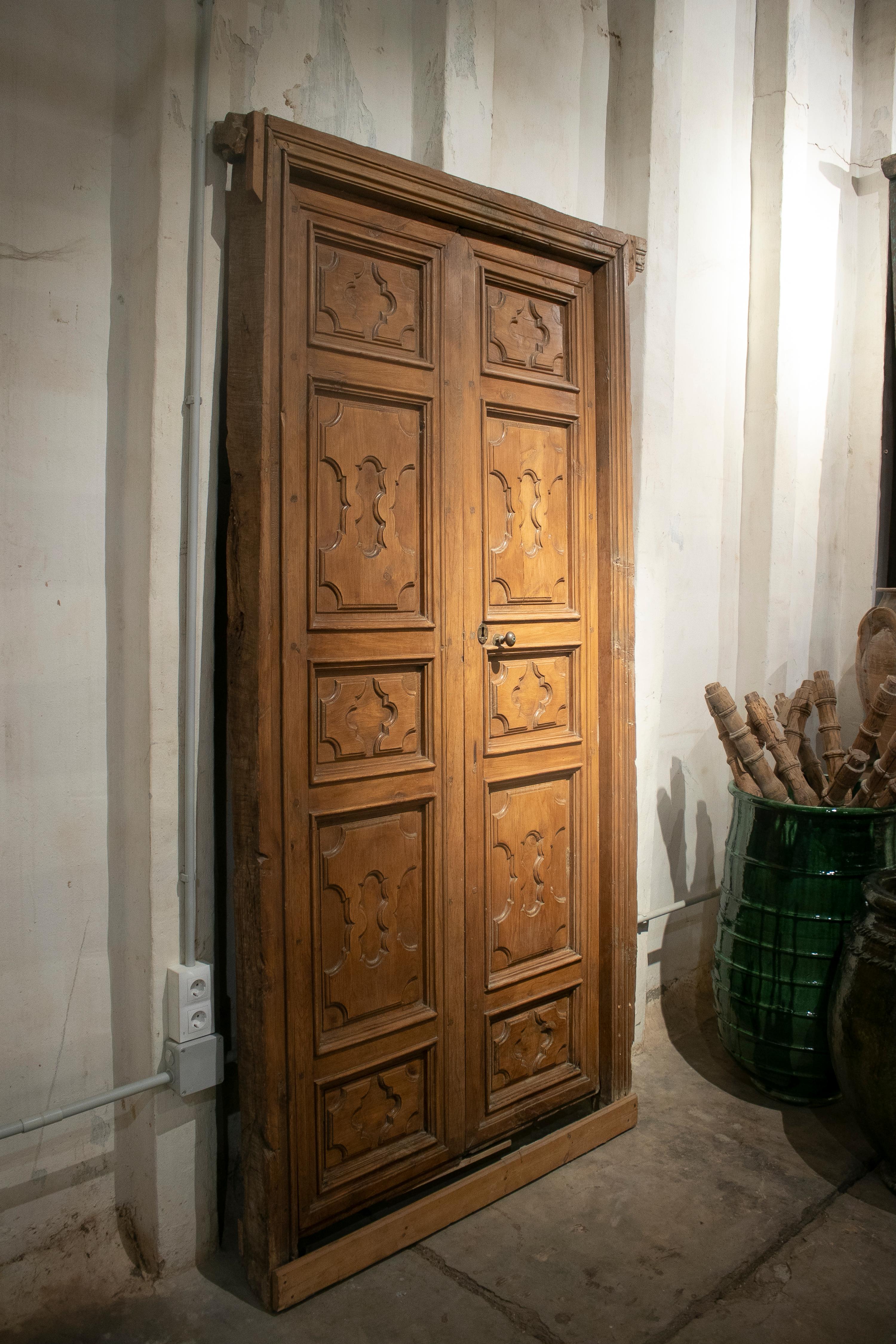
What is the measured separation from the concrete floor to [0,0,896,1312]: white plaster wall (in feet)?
0.65

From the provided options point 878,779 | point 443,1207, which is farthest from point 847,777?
point 443,1207

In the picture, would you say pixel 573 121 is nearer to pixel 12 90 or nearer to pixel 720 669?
pixel 12 90

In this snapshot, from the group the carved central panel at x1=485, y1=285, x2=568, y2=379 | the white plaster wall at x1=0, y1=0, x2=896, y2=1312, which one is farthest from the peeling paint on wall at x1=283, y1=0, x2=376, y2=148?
the carved central panel at x1=485, y1=285, x2=568, y2=379

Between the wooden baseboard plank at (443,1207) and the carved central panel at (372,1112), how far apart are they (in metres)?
0.15

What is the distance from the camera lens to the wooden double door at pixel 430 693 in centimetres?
201

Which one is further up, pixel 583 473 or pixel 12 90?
pixel 12 90

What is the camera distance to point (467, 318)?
2.28 m

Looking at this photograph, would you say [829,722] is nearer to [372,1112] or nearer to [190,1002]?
[372,1112]

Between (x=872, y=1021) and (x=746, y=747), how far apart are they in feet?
2.61

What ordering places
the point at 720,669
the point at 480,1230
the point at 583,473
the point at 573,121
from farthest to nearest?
the point at 720,669, the point at 573,121, the point at 583,473, the point at 480,1230

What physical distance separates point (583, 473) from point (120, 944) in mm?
1650

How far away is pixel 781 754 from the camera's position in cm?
278

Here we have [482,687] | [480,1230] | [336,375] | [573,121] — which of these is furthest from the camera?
[573,121]

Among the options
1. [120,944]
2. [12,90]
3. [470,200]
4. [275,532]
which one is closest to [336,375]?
[275,532]
